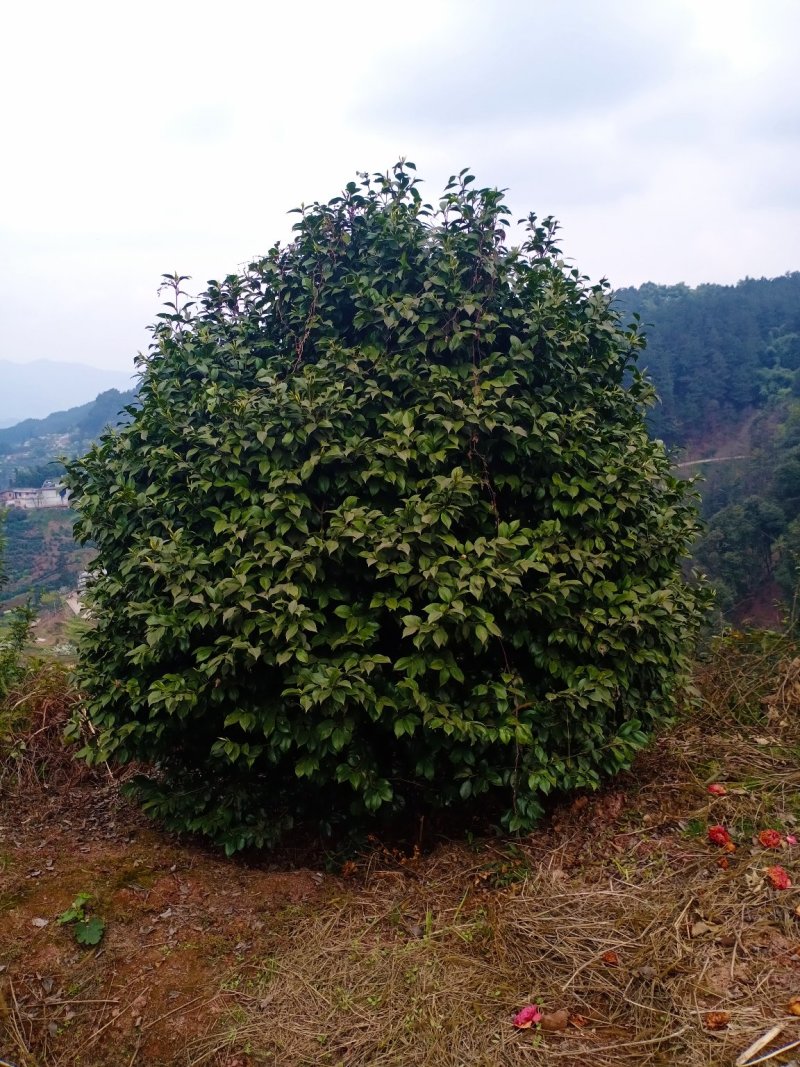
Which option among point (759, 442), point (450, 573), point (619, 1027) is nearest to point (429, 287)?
point (450, 573)

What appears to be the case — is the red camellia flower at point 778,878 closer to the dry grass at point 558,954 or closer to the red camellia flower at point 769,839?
the dry grass at point 558,954

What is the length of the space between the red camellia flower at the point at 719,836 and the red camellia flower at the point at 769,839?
0.52 feet

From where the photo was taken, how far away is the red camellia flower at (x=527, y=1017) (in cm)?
299

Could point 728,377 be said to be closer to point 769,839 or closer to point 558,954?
point 769,839

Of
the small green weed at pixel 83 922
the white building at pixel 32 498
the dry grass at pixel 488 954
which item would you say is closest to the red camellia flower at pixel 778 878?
the dry grass at pixel 488 954

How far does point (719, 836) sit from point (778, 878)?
1.46 feet

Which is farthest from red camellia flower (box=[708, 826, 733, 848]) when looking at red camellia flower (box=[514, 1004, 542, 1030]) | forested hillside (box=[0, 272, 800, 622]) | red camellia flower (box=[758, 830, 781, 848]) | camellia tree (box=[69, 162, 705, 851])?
forested hillside (box=[0, 272, 800, 622])

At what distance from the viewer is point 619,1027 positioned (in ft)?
9.75

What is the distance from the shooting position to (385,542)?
3.61m

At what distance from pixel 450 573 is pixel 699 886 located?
2.01 meters

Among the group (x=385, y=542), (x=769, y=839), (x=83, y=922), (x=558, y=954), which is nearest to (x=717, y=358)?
(x=769, y=839)

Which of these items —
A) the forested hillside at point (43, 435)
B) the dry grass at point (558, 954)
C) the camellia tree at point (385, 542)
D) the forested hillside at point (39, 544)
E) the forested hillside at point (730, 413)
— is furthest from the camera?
the forested hillside at point (730, 413)

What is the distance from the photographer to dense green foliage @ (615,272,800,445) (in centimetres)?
4709

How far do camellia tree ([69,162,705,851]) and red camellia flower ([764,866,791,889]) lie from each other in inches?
35.5
